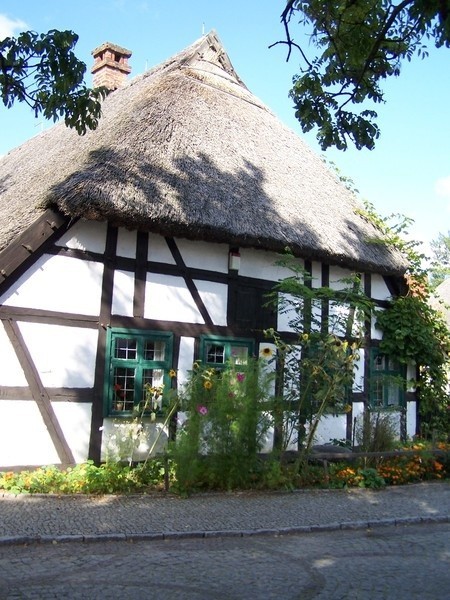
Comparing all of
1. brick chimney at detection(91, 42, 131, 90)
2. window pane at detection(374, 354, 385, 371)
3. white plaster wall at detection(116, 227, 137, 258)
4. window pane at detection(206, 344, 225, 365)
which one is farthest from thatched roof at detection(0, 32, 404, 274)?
brick chimney at detection(91, 42, 131, 90)

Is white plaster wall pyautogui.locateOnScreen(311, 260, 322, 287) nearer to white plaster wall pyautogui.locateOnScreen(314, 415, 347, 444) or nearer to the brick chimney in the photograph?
white plaster wall pyautogui.locateOnScreen(314, 415, 347, 444)

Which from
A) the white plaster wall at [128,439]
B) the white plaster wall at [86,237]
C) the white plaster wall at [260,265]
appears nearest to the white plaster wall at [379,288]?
the white plaster wall at [260,265]

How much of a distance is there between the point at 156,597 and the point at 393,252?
9.37m

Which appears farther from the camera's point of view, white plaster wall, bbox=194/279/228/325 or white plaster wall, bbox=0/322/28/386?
white plaster wall, bbox=194/279/228/325

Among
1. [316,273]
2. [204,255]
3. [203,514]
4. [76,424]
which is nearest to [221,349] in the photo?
[204,255]

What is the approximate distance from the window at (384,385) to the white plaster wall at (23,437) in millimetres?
6466

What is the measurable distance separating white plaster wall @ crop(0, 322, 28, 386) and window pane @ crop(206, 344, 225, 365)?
3025 millimetres

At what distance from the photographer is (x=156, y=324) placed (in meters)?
9.43

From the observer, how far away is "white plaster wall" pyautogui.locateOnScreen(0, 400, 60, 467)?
8.09m

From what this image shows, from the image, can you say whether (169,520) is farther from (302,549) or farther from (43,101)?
(43,101)

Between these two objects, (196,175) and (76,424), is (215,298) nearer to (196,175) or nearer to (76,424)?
(196,175)

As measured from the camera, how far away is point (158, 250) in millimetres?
9602

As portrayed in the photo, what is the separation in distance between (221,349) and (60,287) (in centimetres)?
291

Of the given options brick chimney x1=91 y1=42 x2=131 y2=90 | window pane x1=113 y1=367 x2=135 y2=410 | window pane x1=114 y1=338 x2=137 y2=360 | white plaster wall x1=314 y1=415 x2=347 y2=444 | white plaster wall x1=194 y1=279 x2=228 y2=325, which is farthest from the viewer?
brick chimney x1=91 y1=42 x2=131 y2=90
